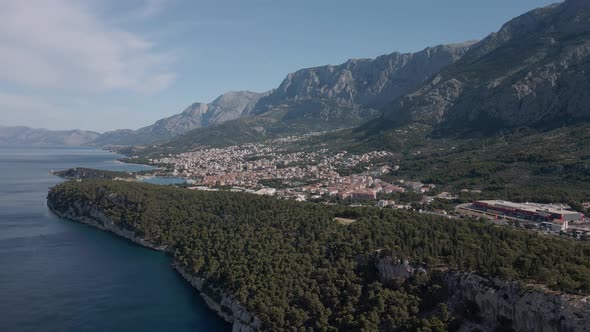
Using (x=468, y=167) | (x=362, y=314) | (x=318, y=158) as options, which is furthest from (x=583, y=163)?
(x=318, y=158)

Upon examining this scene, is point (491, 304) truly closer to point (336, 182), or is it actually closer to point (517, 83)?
point (336, 182)

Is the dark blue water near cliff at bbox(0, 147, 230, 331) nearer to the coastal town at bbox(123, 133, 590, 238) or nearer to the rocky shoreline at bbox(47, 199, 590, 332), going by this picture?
the rocky shoreline at bbox(47, 199, 590, 332)

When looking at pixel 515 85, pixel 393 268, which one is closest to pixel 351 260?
pixel 393 268

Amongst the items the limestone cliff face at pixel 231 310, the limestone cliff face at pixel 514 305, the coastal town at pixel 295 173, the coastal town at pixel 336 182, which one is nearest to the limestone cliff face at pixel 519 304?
the limestone cliff face at pixel 514 305

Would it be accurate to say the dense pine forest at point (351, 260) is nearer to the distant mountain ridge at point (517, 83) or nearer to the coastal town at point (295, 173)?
the coastal town at point (295, 173)

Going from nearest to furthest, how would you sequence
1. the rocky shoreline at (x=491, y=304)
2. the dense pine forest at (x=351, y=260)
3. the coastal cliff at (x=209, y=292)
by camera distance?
the rocky shoreline at (x=491, y=304) < the dense pine forest at (x=351, y=260) < the coastal cliff at (x=209, y=292)

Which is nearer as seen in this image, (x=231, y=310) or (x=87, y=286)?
(x=231, y=310)
